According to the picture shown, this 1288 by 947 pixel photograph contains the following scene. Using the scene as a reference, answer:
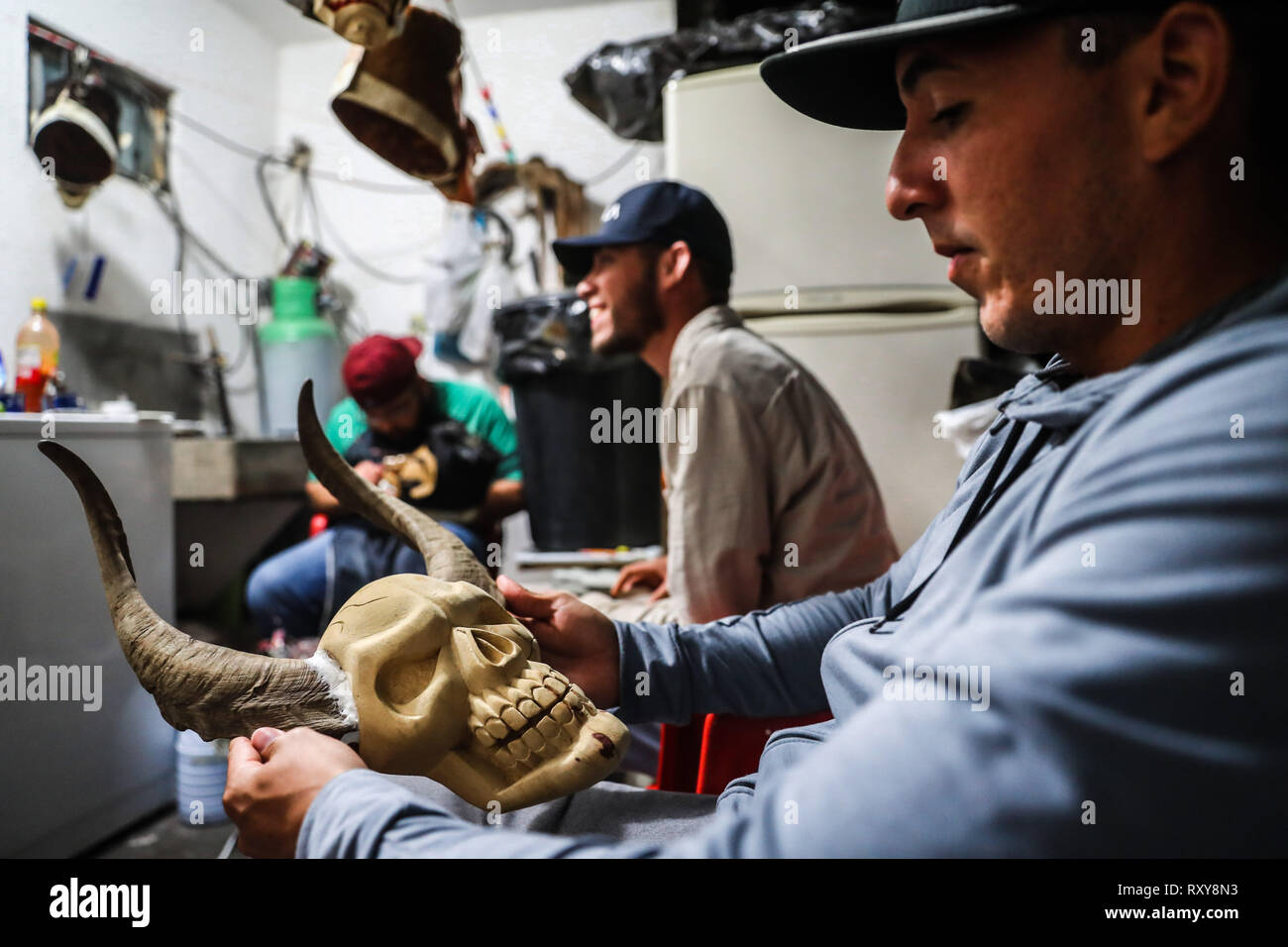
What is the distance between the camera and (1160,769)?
1.56 feet

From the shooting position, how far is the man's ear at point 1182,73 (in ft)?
1.92

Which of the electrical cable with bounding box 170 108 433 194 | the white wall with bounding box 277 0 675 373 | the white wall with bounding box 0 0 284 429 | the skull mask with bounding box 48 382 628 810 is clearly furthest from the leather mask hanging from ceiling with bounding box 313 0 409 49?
the electrical cable with bounding box 170 108 433 194

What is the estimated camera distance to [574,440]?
276 centimetres

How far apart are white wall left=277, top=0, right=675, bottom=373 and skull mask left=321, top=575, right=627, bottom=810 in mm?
3313

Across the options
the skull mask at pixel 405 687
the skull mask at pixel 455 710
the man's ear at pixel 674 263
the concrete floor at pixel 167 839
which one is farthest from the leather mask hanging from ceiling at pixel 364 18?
the concrete floor at pixel 167 839

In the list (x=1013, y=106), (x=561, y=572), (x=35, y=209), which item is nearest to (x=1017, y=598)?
(x=1013, y=106)

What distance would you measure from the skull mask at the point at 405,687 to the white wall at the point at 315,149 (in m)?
2.41

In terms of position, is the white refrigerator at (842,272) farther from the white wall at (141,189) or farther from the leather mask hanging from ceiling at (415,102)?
the white wall at (141,189)

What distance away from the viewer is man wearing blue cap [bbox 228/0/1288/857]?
472 mm

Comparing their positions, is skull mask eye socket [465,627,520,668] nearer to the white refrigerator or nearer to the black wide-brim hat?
the black wide-brim hat

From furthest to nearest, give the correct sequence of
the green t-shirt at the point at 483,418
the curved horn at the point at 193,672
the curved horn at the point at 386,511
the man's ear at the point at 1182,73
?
the green t-shirt at the point at 483,418, the curved horn at the point at 386,511, the curved horn at the point at 193,672, the man's ear at the point at 1182,73

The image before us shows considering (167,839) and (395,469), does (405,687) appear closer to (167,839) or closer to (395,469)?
(395,469)

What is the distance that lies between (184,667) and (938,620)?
27.8 inches

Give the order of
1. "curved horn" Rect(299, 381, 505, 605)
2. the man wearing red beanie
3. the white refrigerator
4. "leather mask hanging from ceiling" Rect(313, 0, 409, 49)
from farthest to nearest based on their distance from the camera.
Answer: the white refrigerator, the man wearing red beanie, "leather mask hanging from ceiling" Rect(313, 0, 409, 49), "curved horn" Rect(299, 381, 505, 605)
